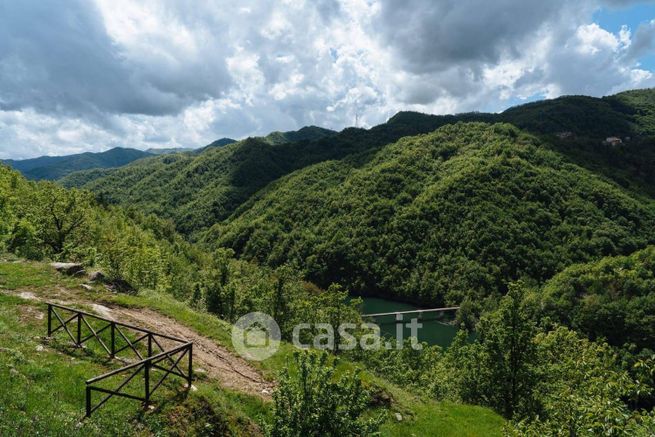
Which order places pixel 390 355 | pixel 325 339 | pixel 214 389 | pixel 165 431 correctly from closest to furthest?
pixel 165 431, pixel 214 389, pixel 325 339, pixel 390 355

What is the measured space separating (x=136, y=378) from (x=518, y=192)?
20192 cm

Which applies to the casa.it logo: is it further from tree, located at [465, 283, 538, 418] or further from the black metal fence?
tree, located at [465, 283, 538, 418]

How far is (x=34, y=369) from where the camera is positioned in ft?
44.0

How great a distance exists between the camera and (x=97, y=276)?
83.1ft

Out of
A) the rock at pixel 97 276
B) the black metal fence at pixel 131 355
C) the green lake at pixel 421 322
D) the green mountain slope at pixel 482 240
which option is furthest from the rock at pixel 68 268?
the green mountain slope at pixel 482 240

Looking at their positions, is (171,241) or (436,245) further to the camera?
(436,245)

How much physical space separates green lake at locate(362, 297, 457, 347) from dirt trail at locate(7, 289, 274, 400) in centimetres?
9509

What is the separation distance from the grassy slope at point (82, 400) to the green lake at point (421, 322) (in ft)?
306

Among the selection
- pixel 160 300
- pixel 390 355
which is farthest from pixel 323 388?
pixel 390 355

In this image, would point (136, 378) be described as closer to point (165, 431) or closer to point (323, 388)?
point (165, 431)

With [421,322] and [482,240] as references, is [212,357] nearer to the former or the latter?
[421,322]

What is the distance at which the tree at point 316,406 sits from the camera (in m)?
10.9

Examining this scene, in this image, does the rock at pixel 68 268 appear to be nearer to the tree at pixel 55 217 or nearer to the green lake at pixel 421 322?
the tree at pixel 55 217

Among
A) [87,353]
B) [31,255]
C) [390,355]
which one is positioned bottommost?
[390,355]
